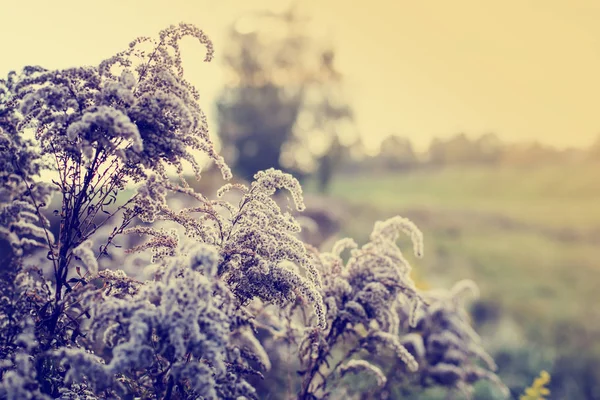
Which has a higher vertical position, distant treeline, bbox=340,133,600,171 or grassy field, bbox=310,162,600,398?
distant treeline, bbox=340,133,600,171

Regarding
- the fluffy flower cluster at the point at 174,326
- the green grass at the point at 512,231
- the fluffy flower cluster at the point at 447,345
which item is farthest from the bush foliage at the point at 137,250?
the green grass at the point at 512,231

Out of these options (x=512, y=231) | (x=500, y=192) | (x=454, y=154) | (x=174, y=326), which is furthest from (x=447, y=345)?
(x=454, y=154)

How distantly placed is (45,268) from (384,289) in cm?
580

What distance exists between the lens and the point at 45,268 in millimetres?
8156

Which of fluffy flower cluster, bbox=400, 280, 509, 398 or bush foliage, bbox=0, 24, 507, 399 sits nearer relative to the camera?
bush foliage, bbox=0, 24, 507, 399

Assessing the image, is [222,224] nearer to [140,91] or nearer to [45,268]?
[140,91]

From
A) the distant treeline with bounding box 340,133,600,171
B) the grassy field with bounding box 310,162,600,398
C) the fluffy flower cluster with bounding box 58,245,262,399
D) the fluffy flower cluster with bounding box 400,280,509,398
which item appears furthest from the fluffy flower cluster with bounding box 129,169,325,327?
the distant treeline with bounding box 340,133,600,171

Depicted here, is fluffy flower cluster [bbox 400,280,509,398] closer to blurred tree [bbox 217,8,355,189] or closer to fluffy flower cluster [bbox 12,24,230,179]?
fluffy flower cluster [bbox 12,24,230,179]

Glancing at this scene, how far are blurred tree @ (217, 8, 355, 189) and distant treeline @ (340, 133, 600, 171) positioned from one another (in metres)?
15.2

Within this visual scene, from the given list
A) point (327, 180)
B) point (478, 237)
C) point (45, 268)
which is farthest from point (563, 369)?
point (327, 180)

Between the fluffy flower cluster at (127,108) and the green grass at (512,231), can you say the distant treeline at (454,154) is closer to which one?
the green grass at (512,231)

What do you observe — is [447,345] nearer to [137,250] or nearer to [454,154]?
[137,250]

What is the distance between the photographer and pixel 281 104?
27547 mm

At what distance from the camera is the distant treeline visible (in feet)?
142
